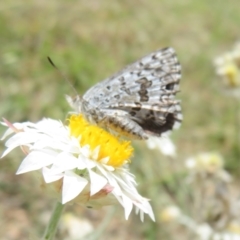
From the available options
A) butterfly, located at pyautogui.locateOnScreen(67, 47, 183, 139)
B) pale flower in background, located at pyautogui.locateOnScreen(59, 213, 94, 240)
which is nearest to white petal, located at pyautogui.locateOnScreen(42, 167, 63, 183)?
butterfly, located at pyautogui.locateOnScreen(67, 47, 183, 139)

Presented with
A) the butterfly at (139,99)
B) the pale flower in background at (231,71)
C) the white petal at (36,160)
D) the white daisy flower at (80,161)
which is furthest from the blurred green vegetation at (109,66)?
the white petal at (36,160)

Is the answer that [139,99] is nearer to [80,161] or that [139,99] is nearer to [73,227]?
[80,161]

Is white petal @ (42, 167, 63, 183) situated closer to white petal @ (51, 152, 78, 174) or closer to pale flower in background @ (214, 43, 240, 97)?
white petal @ (51, 152, 78, 174)

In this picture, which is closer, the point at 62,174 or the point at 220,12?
the point at 62,174

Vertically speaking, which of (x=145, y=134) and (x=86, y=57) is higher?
(x=145, y=134)

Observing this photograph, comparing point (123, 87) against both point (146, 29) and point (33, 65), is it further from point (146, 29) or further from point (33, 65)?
point (146, 29)

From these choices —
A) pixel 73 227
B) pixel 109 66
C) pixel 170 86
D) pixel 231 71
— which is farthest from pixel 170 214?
pixel 109 66

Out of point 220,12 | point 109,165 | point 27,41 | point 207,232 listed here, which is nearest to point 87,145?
point 109,165

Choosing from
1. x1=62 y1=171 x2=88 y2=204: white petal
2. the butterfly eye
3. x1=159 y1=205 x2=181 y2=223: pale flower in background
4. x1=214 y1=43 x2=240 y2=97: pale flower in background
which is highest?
x1=62 y1=171 x2=88 y2=204: white petal
